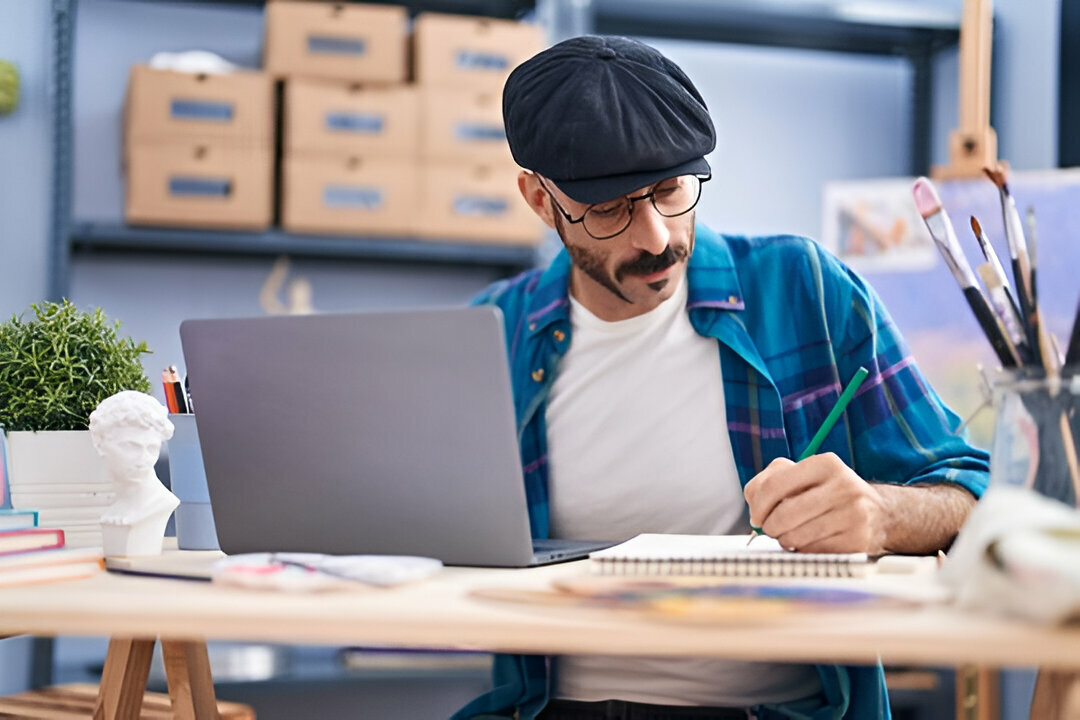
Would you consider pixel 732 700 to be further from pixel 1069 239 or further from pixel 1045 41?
pixel 1045 41

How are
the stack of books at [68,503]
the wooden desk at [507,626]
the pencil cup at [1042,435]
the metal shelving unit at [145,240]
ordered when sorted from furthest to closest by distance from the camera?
the metal shelving unit at [145,240], the stack of books at [68,503], the pencil cup at [1042,435], the wooden desk at [507,626]

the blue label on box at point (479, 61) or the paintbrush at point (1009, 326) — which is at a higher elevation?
the blue label on box at point (479, 61)

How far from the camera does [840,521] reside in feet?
3.10

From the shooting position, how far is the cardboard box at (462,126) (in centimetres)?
269

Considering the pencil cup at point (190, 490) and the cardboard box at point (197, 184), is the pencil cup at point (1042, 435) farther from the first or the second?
the cardboard box at point (197, 184)

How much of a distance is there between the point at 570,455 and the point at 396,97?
1.46 meters

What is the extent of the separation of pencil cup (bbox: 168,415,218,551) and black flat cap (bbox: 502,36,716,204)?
48 centimetres

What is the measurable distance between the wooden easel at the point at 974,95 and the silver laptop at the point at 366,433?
1877mm

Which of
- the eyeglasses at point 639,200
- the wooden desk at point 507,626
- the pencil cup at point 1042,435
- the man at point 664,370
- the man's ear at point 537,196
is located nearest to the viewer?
the wooden desk at point 507,626

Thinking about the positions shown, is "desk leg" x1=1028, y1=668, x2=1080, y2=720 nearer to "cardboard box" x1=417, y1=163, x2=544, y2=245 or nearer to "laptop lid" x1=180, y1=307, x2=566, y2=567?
"laptop lid" x1=180, y1=307, x2=566, y2=567

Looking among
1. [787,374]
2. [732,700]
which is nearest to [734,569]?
[732,700]

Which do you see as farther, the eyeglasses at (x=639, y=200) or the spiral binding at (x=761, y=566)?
the eyeglasses at (x=639, y=200)

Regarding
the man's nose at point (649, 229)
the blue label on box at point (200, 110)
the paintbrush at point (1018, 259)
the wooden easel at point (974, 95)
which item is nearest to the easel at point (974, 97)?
the wooden easel at point (974, 95)

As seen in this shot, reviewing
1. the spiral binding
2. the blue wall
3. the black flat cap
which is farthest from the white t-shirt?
the blue wall
